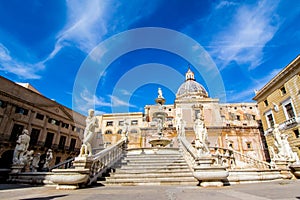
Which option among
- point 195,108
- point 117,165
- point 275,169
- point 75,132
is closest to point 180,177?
point 117,165

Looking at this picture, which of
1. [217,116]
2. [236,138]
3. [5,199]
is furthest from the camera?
[217,116]

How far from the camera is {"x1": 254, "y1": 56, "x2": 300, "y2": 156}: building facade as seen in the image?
20.8 m

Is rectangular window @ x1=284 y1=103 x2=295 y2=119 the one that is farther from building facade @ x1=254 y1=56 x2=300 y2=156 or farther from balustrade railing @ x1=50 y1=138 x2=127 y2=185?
balustrade railing @ x1=50 y1=138 x2=127 y2=185

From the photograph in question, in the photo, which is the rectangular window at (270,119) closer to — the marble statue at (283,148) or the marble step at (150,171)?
the marble statue at (283,148)

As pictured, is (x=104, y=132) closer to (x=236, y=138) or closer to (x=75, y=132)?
(x=75, y=132)

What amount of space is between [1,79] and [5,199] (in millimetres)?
28658

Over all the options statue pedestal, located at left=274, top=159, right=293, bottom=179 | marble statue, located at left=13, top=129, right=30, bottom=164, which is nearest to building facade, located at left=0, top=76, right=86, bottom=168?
marble statue, located at left=13, top=129, right=30, bottom=164

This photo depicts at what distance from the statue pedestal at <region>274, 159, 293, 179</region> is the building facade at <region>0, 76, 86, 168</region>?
99.2 feet

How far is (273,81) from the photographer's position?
2500 centimetres

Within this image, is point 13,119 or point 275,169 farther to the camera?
point 13,119

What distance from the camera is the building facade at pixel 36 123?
80.9 feet

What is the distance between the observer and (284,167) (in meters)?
8.99

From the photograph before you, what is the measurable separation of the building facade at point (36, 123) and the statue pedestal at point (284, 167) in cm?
3022

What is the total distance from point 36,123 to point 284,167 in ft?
115
